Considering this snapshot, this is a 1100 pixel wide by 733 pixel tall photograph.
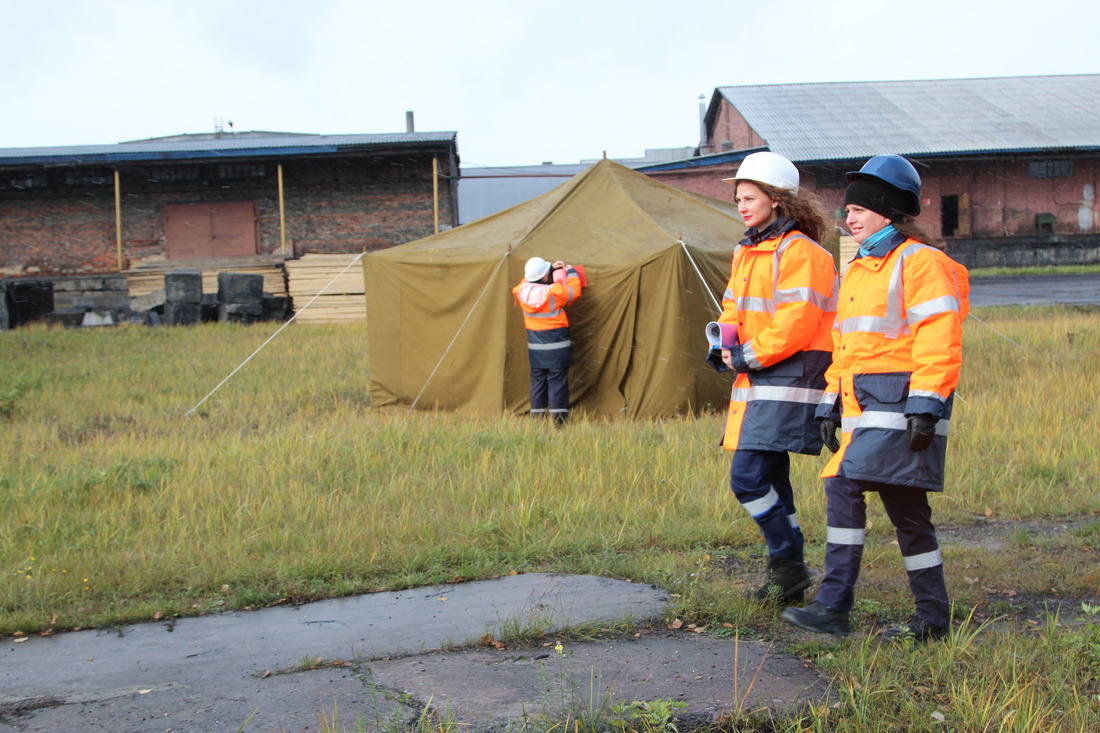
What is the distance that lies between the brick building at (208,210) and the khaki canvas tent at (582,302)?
15.7m

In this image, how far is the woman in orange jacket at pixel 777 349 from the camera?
3.94 metres

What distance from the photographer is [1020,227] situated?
31734 millimetres

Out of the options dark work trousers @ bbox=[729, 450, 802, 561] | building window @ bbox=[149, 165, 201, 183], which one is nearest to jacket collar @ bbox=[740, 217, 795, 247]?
dark work trousers @ bbox=[729, 450, 802, 561]

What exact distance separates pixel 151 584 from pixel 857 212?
3.68 metres

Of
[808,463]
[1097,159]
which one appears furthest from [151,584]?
[1097,159]

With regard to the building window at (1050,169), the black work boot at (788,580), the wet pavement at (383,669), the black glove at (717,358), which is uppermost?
the building window at (1050,169)

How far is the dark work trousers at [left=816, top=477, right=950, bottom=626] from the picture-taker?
11.7ft

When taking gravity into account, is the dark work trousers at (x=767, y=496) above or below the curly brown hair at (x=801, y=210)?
below

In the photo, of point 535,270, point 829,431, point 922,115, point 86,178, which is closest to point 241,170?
point 86,178

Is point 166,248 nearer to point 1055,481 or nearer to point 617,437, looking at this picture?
point 617,437

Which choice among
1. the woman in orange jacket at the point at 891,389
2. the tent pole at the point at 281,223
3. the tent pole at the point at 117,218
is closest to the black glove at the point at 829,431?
the woman in orange jacket at the point at 891,389

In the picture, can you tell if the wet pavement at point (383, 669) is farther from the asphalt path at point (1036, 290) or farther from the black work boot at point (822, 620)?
the asphalt path at point (1036, 290)

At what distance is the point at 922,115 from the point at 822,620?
3375cm

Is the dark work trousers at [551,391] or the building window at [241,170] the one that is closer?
the dark work trousers at [551,391]
